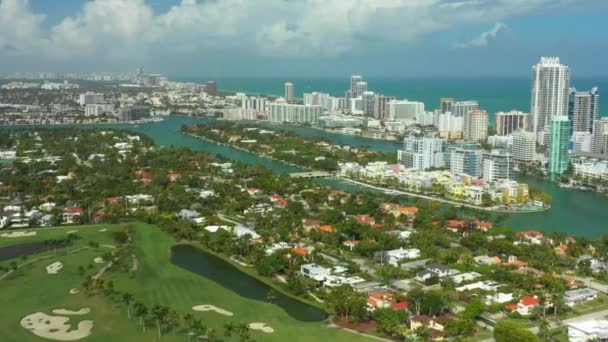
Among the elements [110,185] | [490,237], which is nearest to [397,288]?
[490,237]

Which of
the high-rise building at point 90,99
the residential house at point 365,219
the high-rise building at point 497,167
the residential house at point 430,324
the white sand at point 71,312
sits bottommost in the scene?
the white sand at point 71,312

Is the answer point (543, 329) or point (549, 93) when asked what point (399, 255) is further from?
point (549, 93)

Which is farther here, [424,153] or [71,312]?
[424,153]

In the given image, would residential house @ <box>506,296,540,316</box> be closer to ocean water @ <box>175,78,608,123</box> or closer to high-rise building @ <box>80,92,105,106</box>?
ocean water @ <box>175,78,608,123</box>

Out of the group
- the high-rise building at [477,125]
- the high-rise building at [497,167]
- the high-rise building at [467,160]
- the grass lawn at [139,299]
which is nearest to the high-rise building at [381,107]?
the high-rise building at [477,125]

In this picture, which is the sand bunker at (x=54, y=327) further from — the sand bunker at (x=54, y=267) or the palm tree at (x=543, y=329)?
the palm tree at (x=543, y=329)

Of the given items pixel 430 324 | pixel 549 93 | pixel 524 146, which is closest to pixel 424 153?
pixel 524 146

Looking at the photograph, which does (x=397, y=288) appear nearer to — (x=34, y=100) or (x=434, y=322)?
(x=434, y=322)
